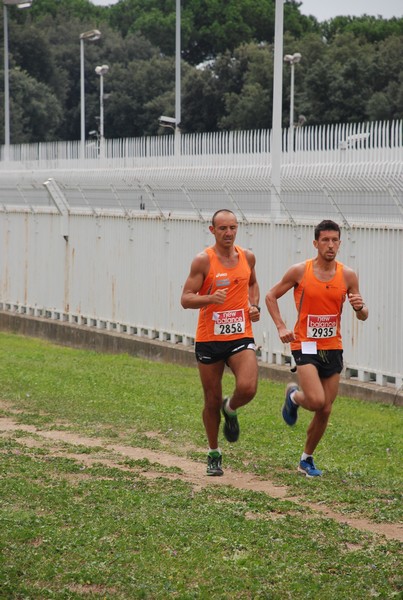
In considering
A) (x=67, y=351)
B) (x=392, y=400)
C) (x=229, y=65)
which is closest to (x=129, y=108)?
(x=229, y=65)

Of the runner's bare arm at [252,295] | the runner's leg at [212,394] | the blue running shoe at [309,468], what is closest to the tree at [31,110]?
the runner's bare arm at [252,295]

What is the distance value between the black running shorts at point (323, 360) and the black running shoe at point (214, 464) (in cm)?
92

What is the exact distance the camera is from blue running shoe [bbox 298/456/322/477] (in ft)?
32.1

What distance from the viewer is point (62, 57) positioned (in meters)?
92.9

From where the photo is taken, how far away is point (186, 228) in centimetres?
1977

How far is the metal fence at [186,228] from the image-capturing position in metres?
15.4

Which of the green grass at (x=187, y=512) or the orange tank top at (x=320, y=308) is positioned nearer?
the green grass at (x=187, y=512)

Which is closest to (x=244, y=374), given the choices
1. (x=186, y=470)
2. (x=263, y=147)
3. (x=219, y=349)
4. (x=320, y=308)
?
(x=219, y=349)

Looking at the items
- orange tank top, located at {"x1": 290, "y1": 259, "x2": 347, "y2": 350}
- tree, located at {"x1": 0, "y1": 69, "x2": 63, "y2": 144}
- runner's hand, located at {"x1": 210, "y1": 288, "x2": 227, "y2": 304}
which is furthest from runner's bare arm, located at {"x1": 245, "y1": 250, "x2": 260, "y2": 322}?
tree, located at {"x1": 0, "y1": 69, "x2": 63, "y2": 144}

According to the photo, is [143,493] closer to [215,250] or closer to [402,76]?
[215,250]

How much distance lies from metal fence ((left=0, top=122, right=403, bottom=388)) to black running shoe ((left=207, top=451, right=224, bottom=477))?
5336 millimetres

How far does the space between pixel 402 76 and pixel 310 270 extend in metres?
51.3

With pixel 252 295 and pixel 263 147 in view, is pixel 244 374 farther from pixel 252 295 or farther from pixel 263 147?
pixel 263 147

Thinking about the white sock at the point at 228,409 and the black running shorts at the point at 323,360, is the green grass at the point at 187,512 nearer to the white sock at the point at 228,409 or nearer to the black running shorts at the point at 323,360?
the white sock at the point at 228,409
